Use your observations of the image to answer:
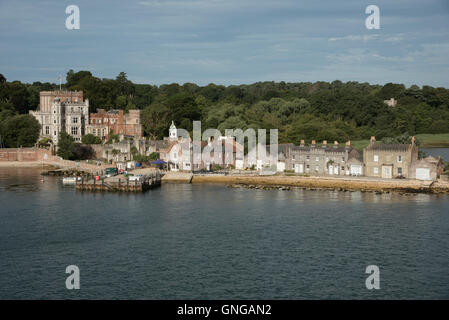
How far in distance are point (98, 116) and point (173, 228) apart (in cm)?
6944

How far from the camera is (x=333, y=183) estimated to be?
66.2m

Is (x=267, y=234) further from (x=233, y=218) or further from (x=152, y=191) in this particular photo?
(x=152, y=191)

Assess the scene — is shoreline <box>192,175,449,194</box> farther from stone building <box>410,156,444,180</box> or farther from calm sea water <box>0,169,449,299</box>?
calm sea water <box>0,169,449,299</box>

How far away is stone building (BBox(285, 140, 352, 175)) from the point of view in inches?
2781

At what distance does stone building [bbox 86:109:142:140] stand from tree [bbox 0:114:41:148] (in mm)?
10741

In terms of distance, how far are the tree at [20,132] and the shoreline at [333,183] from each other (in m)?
42.3

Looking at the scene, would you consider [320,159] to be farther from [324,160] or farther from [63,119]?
[63,119]

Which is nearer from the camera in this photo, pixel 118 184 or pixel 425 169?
pixel 425 169

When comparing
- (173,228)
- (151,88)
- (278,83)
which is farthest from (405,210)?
(278,83)

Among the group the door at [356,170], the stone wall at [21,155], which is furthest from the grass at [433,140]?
the stone wall at [21,155]

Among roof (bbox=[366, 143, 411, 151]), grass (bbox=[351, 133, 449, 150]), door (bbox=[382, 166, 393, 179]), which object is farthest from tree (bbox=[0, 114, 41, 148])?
grass (bbox=[351, 133, 449, 150])

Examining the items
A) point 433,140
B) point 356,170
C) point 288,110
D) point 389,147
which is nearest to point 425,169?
point 389,147

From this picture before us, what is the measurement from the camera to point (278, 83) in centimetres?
19888

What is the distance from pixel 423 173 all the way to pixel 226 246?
115 ft
